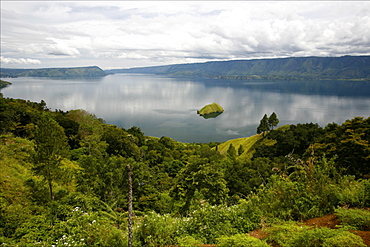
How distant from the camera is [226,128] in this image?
242ft

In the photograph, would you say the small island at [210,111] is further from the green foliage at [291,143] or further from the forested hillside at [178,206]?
the forested hillside at [178,206]

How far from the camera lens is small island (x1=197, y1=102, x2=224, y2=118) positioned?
307 ft

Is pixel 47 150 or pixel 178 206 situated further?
pixel 178 206

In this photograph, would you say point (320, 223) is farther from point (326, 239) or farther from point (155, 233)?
point (155, 233)

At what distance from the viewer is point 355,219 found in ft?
19.7

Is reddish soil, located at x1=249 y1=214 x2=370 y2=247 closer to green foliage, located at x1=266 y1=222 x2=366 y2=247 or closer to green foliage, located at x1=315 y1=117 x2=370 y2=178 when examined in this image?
green foliage, located at x1=266 y1=222 x2=366 y2=247

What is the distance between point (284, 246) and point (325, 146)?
671 inches

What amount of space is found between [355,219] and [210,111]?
91.5 metres

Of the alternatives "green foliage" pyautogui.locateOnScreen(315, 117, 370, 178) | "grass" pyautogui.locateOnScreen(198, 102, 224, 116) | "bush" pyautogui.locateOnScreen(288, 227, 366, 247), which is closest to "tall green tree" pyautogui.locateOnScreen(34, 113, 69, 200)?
"bush" pyautogui.locateOnScreen(288, 227, 366, 247)

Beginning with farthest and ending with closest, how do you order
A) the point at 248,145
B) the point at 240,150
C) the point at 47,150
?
1. the point at 248,145
2. the point at 240,150
3. the point at 47,150

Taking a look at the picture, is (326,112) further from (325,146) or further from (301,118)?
(325,146)

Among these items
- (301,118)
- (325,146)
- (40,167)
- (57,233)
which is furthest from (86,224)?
(301,118)

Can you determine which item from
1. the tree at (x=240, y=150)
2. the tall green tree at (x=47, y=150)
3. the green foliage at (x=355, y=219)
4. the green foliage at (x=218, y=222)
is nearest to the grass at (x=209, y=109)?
the tree at (x=240, y=150)

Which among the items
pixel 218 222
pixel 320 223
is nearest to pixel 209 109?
pixel 218 222
